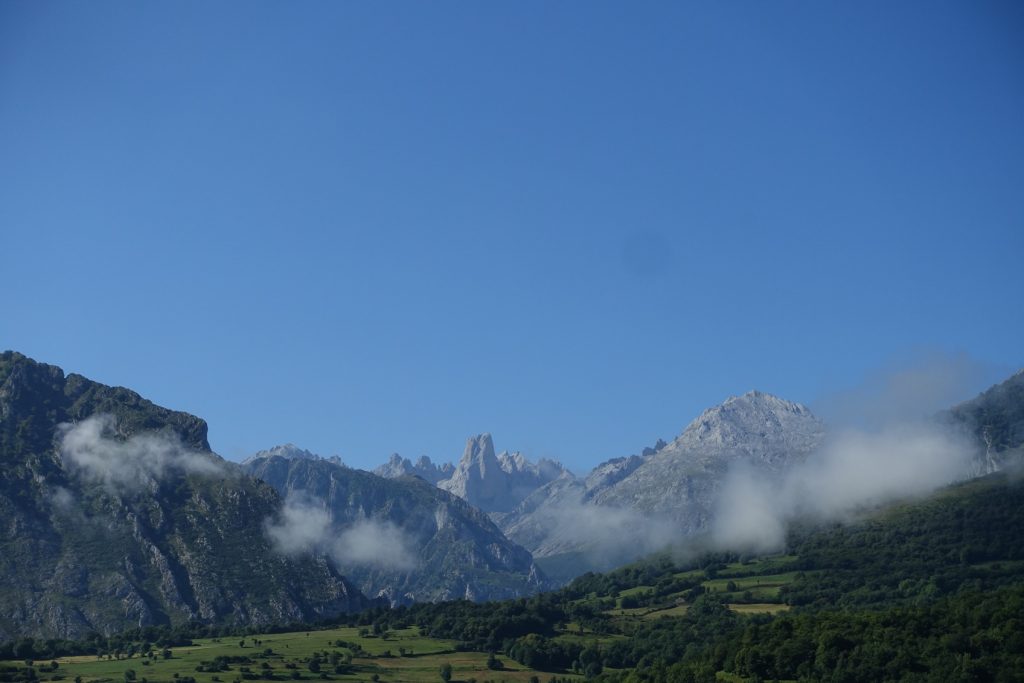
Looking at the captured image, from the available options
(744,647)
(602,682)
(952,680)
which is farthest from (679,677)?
(952,680)

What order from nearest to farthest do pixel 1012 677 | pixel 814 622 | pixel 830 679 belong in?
1. pixel 1012 677
2. pixel 830 679
3. pixel 814 622

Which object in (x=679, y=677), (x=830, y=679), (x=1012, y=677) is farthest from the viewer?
(x=679, y=677)

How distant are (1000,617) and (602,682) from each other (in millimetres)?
65420

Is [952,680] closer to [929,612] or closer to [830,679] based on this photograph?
[830,679]

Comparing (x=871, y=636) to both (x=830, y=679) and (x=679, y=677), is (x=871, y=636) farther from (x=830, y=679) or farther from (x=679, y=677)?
(x=679, y=677)

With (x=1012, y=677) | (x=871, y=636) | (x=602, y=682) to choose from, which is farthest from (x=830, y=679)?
(x=602, y=682)

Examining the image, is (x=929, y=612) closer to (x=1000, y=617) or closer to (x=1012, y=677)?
(x=1000, y=617)

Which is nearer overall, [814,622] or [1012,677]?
[1012,677]

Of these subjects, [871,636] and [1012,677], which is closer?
[1012,677]

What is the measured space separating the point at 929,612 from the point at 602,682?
181 ft

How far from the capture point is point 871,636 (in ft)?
571

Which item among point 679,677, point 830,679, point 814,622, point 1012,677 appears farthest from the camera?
point 814,622

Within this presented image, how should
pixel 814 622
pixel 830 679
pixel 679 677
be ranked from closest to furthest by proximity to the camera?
pixel 830 679 → pixel 679 677 → pixel 814 622

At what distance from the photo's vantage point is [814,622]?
191 m
